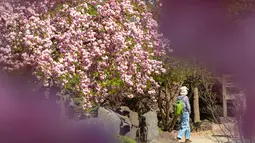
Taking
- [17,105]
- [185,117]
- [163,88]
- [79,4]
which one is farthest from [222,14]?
[163,88]

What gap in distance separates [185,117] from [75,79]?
14.8ft

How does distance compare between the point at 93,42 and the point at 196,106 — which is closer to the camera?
the point at 93,42

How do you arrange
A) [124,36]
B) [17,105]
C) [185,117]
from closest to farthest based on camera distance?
[17,105], [124,36], [185,117]


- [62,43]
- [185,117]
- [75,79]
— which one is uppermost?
[62,43]

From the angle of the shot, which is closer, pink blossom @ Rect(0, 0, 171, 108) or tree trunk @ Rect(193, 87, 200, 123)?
pink blossom @ Rect(0, 0, 171, 108)

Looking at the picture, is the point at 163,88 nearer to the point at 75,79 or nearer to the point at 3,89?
the point at 75,79

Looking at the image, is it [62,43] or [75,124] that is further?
Result: [62,43]

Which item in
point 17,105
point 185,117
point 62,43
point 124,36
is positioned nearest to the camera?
point 17,105

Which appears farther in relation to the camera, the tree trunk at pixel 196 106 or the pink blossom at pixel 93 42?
the tree trunk at pixel 196 106

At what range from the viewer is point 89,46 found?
14.5ft

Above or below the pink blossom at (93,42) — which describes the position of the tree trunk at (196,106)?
below

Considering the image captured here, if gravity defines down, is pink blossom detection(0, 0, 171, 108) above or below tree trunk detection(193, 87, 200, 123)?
above

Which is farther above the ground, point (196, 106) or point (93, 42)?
point (93, 42)

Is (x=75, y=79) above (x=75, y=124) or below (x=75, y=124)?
above
